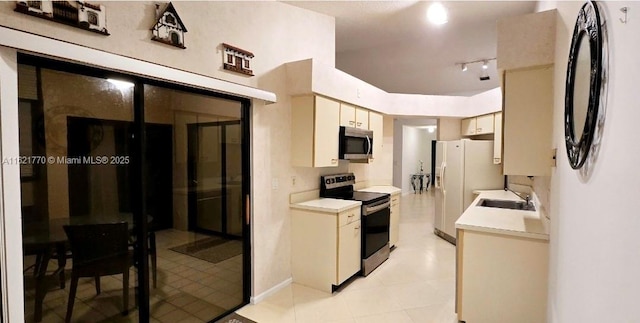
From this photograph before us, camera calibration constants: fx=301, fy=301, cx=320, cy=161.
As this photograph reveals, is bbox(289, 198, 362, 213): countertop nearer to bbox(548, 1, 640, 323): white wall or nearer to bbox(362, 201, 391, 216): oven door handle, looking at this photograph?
bbox(362, 201, 391, 216): oven door handle

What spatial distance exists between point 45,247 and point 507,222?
3.11 m

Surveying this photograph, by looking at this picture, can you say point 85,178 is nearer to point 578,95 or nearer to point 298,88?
point 298,88

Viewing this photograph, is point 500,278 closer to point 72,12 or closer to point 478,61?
point 72,12

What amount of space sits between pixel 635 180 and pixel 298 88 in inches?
102

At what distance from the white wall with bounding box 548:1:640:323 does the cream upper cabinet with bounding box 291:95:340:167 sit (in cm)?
208

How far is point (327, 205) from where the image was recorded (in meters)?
3.12

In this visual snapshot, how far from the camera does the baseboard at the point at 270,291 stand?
9.39 feet

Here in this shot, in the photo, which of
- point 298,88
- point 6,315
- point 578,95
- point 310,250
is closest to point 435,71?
point 298,88

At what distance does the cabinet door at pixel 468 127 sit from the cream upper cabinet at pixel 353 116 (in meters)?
2.27

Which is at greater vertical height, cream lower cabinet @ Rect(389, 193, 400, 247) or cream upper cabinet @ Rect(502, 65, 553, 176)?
cream upper cabinet @ Rect(502, 65, 553, 176)

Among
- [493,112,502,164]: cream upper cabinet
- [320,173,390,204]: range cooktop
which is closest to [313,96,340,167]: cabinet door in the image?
[320,173,390,204]: range cooktop

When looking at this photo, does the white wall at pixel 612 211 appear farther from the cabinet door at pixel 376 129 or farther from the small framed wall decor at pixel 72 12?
the cabinet door at pixel 376 129

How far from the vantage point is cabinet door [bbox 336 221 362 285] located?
3039 millimetres

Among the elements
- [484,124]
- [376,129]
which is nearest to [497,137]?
[484,124]
